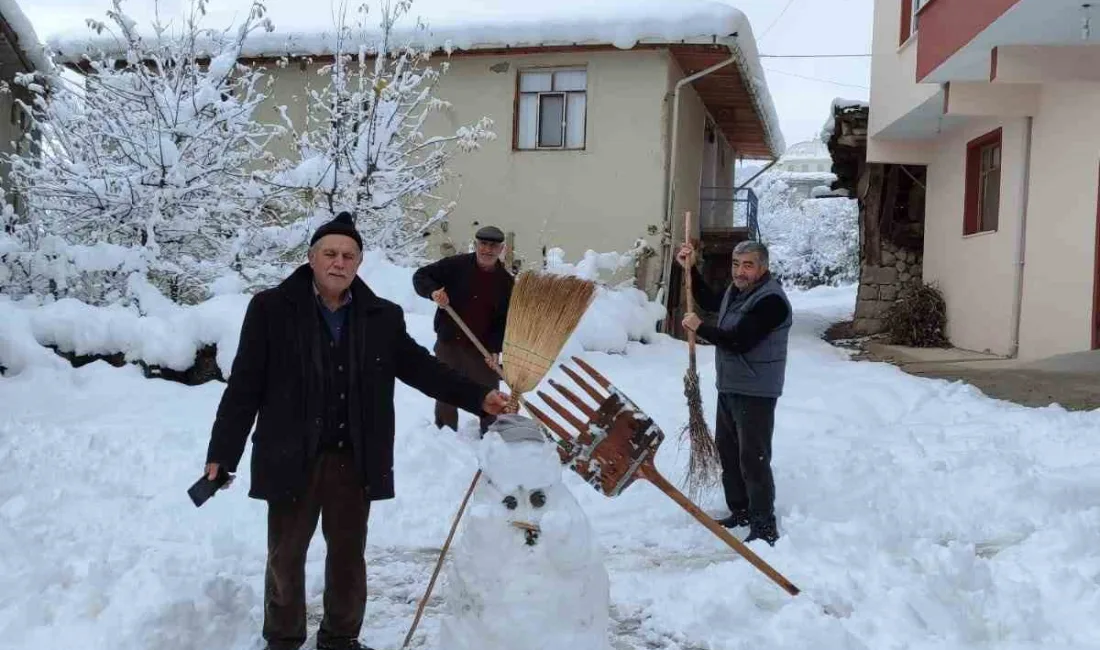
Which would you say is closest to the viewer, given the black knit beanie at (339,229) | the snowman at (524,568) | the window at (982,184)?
the snowman at (524,568)

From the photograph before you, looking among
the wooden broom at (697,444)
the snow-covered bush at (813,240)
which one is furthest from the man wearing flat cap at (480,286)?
A: the snow-covered bush at (813,240)

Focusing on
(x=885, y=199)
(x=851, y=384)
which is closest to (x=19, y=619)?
(x=851, y=384)

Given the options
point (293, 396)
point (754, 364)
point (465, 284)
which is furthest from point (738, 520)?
point (293, 396)

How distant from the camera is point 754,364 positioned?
4.59 metres

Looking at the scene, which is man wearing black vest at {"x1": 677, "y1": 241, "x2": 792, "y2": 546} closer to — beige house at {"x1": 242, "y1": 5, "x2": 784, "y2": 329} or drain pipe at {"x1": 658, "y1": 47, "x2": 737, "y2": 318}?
beige house at {"x1": 242, "y1": 5, "x2": 784, "y2": 329}

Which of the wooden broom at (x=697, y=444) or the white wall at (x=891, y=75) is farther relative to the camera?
the white wall at (x=891, y=75)

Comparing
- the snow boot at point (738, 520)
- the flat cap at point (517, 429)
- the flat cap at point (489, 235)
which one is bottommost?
the snow boot at point (738, 520)

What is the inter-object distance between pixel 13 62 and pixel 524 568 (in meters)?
15.2

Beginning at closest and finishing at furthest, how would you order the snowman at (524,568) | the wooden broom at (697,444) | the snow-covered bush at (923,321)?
1. the snowman at (524,568)
2. the wooden broom at (697,444)
3. the snow-covered bush at (923,321)

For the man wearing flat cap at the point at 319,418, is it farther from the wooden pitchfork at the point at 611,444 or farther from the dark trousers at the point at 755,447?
the dark trousers at the point at 755,447

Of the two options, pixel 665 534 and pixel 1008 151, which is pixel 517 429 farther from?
pixel 1008 151

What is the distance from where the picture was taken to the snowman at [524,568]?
8.36ft

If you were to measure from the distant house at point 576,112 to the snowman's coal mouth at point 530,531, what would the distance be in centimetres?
1006

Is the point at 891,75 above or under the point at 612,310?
above
